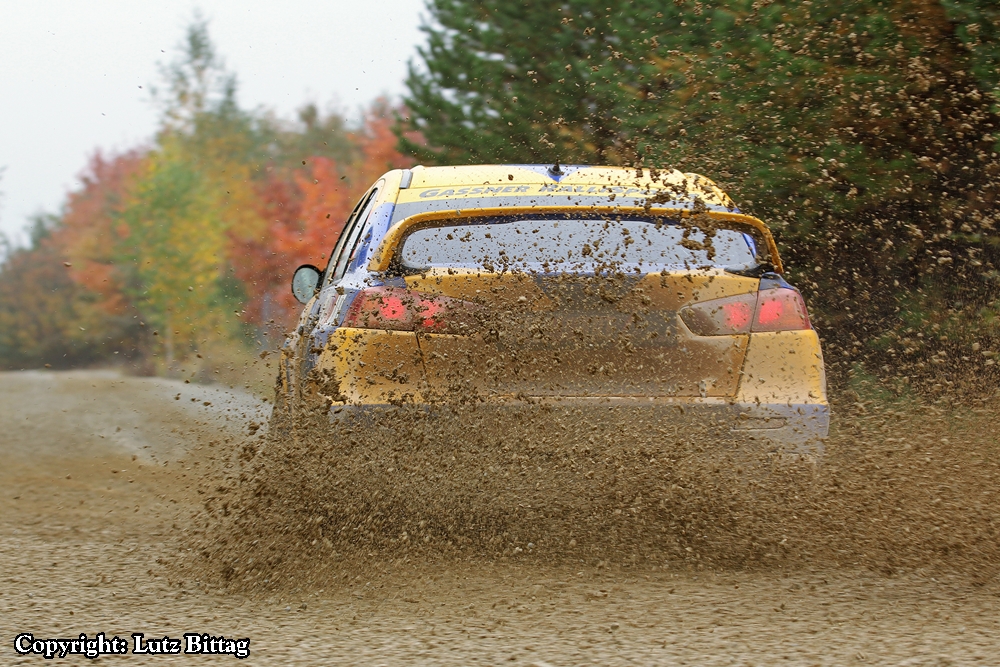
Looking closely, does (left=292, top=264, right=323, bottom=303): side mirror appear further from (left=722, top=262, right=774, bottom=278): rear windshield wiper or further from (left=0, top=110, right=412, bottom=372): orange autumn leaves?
(left=0, top=110, right=412, bottom=372): orange autumn leaves

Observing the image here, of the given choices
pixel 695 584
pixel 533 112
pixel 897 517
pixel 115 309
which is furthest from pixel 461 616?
pixel 115 309

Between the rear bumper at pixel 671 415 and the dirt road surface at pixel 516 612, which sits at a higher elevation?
the rear bumper at pixel 671 415

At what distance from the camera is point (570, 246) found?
531 centimetres

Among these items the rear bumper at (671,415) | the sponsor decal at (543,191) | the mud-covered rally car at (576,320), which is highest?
the sponsor decal at (543,191)

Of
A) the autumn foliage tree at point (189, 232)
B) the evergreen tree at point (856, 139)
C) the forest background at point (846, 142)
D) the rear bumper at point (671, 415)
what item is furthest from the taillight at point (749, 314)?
the autumn foliage tree at point (189, 232)

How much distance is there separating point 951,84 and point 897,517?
4274 mm

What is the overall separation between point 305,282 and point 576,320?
283 centimetres

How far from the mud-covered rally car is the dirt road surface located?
68cm

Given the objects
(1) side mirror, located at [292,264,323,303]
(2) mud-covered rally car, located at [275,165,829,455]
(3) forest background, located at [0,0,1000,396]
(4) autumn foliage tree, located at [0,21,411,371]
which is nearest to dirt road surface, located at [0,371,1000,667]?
(2) mud-covered rally car, located at [275,165,829,455]

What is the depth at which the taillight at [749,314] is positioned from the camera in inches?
205

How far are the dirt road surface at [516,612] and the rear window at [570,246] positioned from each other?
1.23 metres

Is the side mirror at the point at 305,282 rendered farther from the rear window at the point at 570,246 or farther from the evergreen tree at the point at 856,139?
the rear window at the point at 570,246

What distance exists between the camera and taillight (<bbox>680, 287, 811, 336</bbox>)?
5.21 meters

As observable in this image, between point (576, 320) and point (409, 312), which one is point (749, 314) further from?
point (409, 312)
